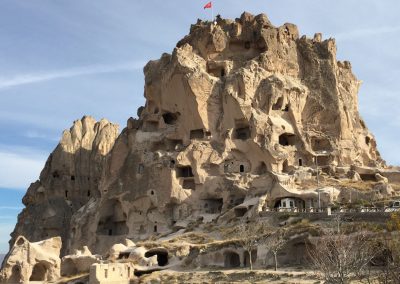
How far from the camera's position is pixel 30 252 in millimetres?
54250

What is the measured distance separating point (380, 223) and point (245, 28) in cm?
4250

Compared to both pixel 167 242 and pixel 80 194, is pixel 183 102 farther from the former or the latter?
pixel 80 194

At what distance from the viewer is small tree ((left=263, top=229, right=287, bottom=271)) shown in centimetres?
4541

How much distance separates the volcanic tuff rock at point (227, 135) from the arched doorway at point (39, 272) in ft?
55.7

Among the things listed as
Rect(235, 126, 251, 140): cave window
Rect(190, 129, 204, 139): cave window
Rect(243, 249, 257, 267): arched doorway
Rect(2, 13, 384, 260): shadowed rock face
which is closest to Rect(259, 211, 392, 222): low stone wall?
Rect(243, 249, 257, 267): arched doorway

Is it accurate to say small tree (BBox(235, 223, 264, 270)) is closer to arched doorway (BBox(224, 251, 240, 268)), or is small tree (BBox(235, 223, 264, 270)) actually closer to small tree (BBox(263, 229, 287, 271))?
small tree (BBox(263, 229, 287, 271))

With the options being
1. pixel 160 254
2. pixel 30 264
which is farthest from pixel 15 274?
pixel 160 254

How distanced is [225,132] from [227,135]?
2.34 ft

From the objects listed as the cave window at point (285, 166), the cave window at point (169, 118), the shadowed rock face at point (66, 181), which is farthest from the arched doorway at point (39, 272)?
the shadowed rock face at point (66, 181)

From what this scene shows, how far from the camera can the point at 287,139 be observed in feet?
244

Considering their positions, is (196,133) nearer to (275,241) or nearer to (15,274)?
(275,241)

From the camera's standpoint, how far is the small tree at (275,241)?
45406mm

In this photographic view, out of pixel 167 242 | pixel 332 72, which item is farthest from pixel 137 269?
pixel 332 72

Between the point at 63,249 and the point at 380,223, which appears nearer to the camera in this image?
the point at 380,223
